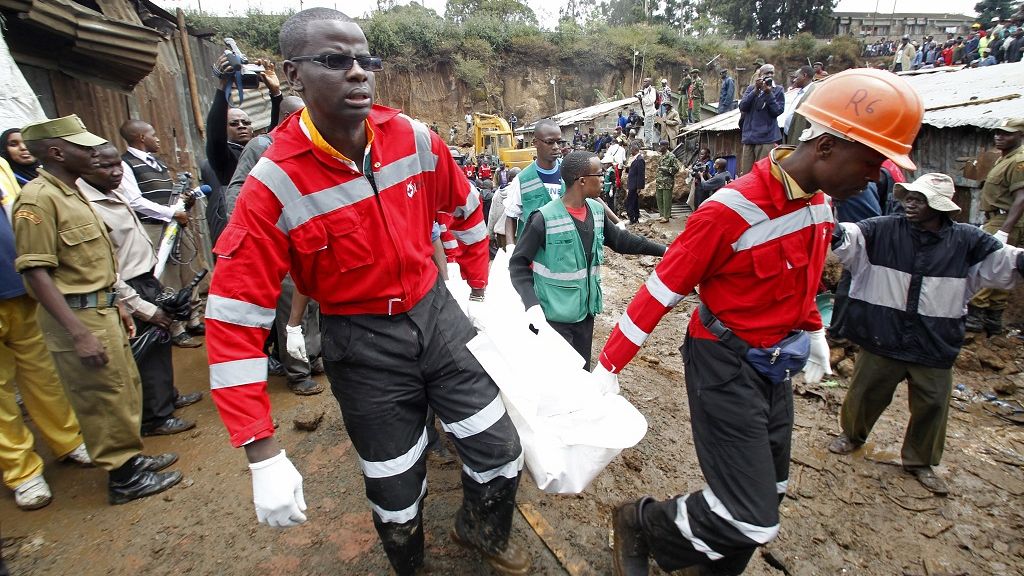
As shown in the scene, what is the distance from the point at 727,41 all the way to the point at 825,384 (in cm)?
4179

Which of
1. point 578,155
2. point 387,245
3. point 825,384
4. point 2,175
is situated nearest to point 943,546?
point 825,384

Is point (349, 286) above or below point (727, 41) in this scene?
below

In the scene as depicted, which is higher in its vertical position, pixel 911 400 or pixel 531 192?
pixel 531 192

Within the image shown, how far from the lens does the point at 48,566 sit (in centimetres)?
257

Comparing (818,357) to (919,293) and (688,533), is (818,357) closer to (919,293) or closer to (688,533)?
(919,293)

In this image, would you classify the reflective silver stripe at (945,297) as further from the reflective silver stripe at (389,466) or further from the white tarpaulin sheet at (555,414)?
the reflective silver stripe at (389,466)

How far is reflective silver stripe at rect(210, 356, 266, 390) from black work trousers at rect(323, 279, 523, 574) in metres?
0.32

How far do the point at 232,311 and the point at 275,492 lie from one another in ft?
1.94

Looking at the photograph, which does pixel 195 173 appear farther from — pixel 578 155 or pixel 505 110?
pixel 505 110

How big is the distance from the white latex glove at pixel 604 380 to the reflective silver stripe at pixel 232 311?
136 centimetres

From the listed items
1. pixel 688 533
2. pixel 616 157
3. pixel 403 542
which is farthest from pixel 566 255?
pixel 616 157

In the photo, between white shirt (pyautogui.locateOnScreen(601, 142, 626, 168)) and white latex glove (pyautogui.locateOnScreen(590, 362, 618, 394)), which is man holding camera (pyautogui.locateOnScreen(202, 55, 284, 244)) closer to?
white latex glove (pyautogui.locateOnScreen(590, 362, 618, 394))

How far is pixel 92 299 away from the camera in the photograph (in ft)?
9.30

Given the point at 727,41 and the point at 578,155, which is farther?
the point at 727,41
